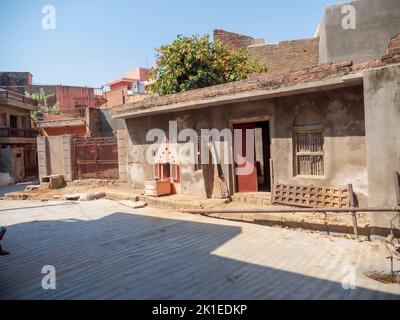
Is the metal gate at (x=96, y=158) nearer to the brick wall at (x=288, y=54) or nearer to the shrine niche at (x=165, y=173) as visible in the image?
the shrine niche at (x=165, y=173)

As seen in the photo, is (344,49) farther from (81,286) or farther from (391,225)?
(81,286)

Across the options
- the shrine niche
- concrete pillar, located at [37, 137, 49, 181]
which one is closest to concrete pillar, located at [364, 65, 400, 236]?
the shrine niche

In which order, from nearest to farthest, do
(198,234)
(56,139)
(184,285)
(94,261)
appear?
(184,285) → (94,261) → (198,234) → (56,139)

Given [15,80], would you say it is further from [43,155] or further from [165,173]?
[165,173]

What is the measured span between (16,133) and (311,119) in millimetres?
25830

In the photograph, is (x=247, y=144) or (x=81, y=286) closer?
(x=81, y=286)

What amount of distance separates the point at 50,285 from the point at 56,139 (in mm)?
14547

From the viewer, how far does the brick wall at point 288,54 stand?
19.1 metres

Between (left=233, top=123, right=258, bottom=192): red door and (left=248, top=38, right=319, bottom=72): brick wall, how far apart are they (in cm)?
1043

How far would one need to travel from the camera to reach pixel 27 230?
8.27 metres

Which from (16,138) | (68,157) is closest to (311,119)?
(68,157)

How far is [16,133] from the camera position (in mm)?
26266

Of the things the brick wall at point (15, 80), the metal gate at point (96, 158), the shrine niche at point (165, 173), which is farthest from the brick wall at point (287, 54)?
the brick wall at point (15, 80)
